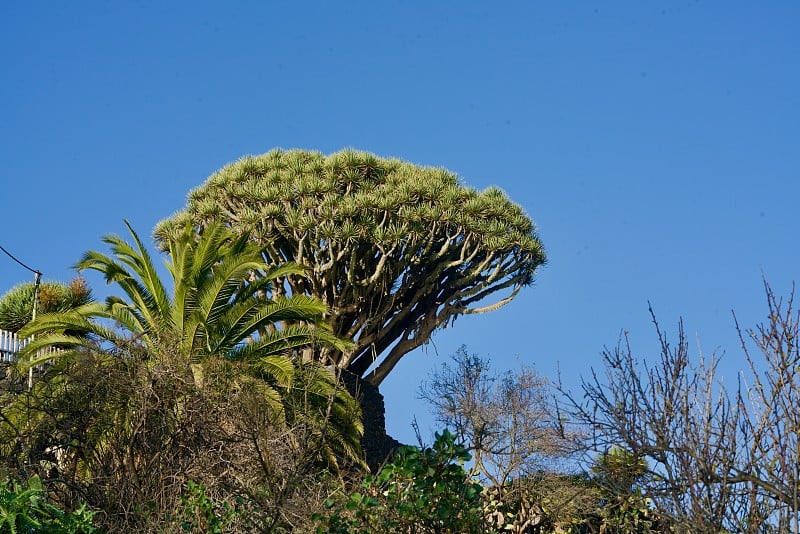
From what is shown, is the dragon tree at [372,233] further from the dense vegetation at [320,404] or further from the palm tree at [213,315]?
the palm tree at [213,315]

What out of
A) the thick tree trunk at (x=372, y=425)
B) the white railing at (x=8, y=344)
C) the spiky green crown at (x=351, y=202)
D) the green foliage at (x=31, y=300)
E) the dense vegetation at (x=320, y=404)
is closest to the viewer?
the dense vegetation at (x=320, y=404)

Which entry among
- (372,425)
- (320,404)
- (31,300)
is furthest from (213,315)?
(31,300)

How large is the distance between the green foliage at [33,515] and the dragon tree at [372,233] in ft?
49.8

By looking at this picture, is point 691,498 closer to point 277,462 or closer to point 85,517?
point 277,462

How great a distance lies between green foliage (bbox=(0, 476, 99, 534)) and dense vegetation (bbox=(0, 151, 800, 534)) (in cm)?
2

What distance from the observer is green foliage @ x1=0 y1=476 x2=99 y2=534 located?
20.0 feet

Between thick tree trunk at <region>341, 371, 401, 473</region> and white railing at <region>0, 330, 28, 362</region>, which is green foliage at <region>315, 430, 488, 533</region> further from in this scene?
white railing at <region>0, 330, 28, 362</region>

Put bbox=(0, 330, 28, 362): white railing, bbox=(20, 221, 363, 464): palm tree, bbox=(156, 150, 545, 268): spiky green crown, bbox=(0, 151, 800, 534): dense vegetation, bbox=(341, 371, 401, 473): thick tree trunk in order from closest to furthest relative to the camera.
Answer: bbox=(0, 151, 800, 534): dense vegetation, bbox=(20, 221, 363, 464): palm tree, bbox=(0, 330, 28, 362): white railing, bbox=(341, 371, 401, 473): thick tree trunk, bbox=(156, 150, 545, 268): spiky green crown

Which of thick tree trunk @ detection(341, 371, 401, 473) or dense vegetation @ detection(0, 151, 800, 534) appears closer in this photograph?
dense vegetation @ detection(0, 151, 800, 534)

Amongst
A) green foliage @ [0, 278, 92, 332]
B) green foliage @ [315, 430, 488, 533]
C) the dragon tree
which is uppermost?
the dragon tree

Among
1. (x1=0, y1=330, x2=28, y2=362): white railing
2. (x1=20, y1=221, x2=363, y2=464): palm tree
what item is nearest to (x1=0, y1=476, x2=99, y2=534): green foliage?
(x1=20, y1=221, x2=363, y2=464): palm tree

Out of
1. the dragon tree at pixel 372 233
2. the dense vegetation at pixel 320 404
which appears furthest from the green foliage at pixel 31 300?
the dragon tree at pixel 372 233

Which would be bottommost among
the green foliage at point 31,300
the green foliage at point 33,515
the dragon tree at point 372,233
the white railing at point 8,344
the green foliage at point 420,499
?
the green foliage at point 33,515

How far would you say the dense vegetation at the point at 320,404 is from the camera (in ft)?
18.2
